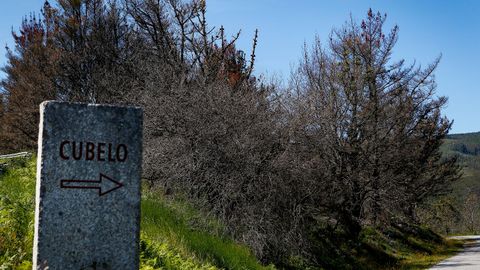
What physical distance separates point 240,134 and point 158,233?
5621 millimetres

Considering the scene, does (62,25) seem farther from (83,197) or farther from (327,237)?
(83,197)

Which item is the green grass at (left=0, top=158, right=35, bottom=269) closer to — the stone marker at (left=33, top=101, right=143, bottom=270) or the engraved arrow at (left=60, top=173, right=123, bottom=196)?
the stone marker at (left=33, top=101, right=143, bottom=270)

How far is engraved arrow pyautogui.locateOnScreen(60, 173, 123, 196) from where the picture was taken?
4641 millimetres

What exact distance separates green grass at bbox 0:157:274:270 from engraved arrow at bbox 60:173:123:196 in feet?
4.22

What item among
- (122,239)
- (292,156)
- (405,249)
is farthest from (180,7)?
(122,239)

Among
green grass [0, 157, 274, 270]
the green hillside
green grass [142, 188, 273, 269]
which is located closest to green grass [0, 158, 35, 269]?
green grass [0, 157, 274, 270]

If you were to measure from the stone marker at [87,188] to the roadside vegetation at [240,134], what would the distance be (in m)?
2.02

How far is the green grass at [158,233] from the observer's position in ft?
21.6

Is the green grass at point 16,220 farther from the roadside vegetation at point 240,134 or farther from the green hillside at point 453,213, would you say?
the green hillside at point 453,213

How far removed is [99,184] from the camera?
4.75 m

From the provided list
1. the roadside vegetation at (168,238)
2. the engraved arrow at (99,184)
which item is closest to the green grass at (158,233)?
the roadside vegetation at (168,238)

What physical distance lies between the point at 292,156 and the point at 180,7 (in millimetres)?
7818

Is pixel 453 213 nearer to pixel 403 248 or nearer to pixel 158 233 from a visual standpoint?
pixel 403 248

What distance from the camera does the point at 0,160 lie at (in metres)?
15.6
